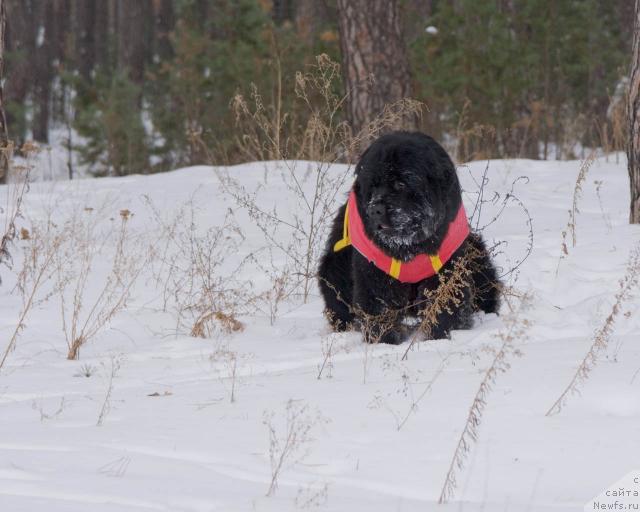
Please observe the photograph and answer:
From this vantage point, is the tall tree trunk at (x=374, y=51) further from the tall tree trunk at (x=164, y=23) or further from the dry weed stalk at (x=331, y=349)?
the tall tree trunk at (x=164, y=23)

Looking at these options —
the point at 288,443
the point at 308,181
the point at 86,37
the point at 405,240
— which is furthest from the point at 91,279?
the point at 86,37

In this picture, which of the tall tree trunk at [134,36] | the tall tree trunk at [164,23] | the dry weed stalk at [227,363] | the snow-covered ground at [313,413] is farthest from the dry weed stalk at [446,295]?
the tall tree trunk at [164,23]

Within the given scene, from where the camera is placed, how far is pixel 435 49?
14.4 meters

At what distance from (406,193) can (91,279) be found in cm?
286

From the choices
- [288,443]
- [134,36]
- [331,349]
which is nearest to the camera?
[288,443]

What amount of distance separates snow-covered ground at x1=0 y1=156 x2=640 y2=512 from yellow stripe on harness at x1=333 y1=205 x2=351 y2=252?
506 millimetres

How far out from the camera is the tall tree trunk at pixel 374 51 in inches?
376

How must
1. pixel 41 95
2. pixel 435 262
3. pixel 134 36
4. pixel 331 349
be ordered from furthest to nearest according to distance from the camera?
pixel 134 36
pixel 41 95
pixel 435 262
pixel 331 349

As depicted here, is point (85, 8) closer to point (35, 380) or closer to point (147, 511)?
point (35, 380)

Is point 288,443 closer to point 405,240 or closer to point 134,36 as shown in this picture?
point 405,240

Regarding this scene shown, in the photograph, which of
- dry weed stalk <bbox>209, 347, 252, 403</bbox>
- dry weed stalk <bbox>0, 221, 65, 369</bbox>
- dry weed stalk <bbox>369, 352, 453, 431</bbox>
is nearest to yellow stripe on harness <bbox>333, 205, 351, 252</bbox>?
dry weed stalk <bbox>209, 347, 252, 403</bbox>

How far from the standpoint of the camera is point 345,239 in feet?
18.0

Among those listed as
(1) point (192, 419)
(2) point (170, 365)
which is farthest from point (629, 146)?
(1) point (192, 419)

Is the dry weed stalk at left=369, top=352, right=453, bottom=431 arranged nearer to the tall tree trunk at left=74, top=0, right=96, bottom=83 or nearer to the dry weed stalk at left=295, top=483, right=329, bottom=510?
the dry weed stalk at left=295, top=483, right=329, bottom=510
